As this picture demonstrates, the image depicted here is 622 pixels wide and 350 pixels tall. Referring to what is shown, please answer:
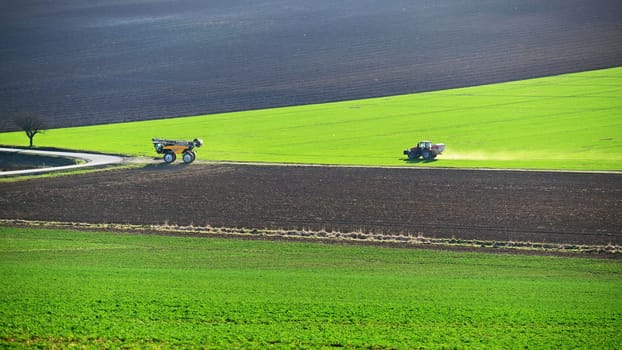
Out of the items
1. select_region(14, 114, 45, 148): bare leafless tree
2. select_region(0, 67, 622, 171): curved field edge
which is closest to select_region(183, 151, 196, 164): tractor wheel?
select_region(0, 67, 622, 171): curved field edge

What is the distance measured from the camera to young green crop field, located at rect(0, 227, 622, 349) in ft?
65.6

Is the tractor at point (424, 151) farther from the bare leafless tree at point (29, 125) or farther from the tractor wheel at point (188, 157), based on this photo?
the bare leafless tree at point (29, 125)

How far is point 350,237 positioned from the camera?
1237 inches

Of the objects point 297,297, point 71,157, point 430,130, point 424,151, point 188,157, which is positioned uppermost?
point 430,130

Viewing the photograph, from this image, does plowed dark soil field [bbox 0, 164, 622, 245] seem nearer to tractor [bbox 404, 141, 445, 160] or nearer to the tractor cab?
tractor [bbox 404, 141, 445, 160]

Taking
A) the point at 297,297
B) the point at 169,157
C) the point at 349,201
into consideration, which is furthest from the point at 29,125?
the point at 297,297

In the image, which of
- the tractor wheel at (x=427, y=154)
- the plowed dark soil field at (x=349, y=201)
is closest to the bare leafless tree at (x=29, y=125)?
the plowed dark soil field at (x=349, y=201)

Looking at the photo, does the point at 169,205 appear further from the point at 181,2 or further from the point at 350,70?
the point at 181,2

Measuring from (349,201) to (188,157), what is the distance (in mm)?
16226

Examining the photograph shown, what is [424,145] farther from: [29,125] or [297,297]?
[29,125]

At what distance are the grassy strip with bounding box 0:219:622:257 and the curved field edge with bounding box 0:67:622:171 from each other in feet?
53.4

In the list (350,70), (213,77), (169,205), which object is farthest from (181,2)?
(169,205)

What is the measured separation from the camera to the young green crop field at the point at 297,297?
65.6ft

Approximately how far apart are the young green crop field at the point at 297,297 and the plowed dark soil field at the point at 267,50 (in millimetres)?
44443
